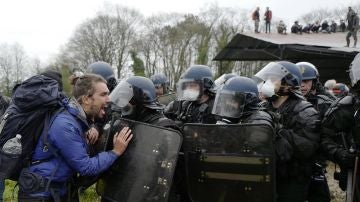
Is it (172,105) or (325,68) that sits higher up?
(172,105)

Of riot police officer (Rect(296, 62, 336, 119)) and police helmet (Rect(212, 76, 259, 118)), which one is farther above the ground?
police helmet (Rect(212, 76, 259, 118))

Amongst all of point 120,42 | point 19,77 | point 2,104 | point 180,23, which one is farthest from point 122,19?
point 2,104

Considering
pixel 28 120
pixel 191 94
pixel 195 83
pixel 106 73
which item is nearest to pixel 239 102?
pixel 191 94

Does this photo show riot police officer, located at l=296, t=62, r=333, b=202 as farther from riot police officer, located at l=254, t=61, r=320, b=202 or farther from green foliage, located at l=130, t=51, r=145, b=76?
green foliage, located at l=130, t=51, r=145, b=76

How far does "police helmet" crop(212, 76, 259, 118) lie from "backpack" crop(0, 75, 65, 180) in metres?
1.22

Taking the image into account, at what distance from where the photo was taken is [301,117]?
129 inches

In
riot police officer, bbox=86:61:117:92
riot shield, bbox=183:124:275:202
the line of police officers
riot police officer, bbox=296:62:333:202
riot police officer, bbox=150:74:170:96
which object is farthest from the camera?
riot police officer, bbox=150:74:170:96

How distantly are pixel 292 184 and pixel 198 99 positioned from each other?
1.37m

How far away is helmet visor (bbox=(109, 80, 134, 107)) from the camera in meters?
3.35

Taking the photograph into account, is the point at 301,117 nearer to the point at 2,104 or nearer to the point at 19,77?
the point at 2,104

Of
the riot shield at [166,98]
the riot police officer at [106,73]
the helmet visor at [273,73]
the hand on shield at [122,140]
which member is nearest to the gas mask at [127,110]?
the hand on shield at [122,140]

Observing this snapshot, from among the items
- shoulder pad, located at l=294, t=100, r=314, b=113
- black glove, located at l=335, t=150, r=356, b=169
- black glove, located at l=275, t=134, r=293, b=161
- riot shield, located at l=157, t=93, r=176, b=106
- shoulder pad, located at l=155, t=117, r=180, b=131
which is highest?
shoulder pad, located at l=294, t=100, r=314, b=113

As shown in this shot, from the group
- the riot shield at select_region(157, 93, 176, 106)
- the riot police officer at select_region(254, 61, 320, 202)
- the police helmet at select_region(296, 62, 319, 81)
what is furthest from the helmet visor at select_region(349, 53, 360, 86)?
the riot shield at select_region(157, 93, 176, 106)

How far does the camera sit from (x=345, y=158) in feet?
10.2
